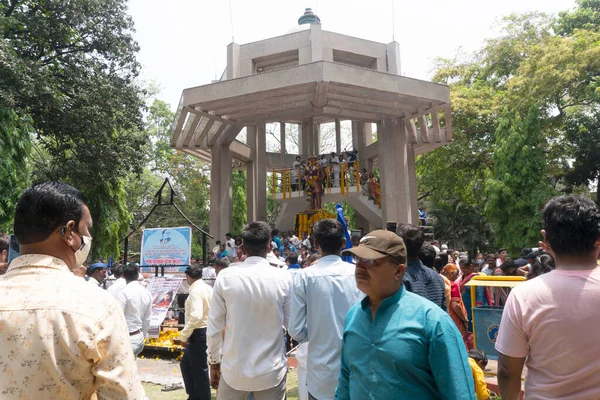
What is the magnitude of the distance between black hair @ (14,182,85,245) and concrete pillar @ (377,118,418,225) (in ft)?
51.6

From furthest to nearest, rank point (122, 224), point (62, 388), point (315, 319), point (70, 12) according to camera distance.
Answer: point (122, 224), point (70, 12), point (315, 319), point (62, 388)

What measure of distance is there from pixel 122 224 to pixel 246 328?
65.1 ft

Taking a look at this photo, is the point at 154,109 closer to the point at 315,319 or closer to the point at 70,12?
the point at 70,12

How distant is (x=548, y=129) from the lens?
23797 mm

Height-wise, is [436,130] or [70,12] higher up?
[70,12]

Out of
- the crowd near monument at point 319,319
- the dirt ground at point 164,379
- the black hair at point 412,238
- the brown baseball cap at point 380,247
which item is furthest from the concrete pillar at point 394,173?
the brown baseball cap at point 380,247

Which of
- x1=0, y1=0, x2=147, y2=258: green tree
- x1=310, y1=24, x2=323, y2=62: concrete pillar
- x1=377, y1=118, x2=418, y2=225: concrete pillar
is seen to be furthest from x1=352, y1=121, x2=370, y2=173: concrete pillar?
x1=0, y1=0, x2=147, y2=258: green tree

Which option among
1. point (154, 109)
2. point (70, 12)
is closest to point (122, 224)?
point (70, 12)

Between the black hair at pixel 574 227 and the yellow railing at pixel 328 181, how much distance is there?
17.5 meters

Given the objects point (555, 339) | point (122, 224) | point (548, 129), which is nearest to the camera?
point (555, 339)

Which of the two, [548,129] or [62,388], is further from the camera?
[548,129]

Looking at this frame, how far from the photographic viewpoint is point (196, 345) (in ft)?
19.0

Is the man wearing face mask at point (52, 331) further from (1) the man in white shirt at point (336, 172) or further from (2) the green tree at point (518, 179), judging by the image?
(2) the green tree at point (518, 179)

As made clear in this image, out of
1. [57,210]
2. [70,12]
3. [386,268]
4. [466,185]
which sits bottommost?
[386,268]
